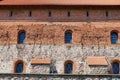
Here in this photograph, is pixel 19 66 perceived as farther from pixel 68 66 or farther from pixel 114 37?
pixel 114 37

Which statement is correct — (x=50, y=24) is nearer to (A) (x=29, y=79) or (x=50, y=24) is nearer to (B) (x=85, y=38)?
(B) (x=85, y=38)

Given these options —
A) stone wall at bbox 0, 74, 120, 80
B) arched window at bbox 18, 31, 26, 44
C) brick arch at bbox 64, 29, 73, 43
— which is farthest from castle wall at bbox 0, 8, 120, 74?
stone wall at bbox 0, 74, 120, 80

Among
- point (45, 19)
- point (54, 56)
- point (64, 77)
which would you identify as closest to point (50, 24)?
point (45, 19)

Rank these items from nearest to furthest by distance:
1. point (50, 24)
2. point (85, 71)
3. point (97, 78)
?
point (97, 78) < point (85, 71) < point (50, 24)

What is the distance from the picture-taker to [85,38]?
2692 centimetres

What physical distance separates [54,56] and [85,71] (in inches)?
105

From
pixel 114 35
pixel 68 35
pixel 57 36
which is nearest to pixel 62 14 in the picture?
pixel 68 35

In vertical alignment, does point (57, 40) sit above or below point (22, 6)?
below

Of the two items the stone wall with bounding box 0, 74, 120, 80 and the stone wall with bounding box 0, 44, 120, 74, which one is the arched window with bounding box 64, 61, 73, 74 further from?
the stone wall with bounding box 0, 74, 120, 80

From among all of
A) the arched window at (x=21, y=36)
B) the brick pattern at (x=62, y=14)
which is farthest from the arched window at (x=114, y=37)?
the arched window at (x=21, y=36)

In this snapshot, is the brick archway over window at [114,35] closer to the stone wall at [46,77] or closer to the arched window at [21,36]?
the stone wall at [46,77]

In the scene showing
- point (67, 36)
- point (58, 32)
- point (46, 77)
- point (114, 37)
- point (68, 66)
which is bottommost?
point (46, 77)

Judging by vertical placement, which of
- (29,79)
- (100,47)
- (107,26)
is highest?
(107,26)

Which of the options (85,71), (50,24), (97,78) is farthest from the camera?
(50,24)
